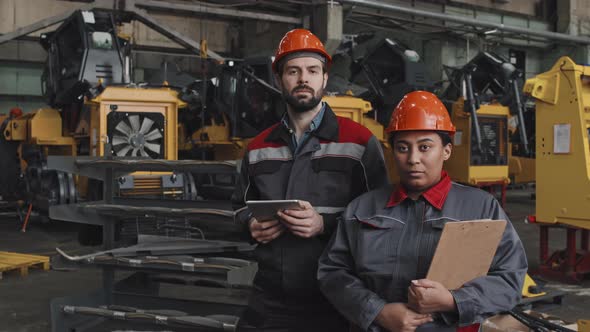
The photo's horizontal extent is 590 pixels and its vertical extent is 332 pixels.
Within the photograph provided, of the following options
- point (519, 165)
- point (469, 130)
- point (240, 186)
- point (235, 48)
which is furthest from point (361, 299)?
point (235, 48)

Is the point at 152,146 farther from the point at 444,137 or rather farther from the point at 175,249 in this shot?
the point at 444,137

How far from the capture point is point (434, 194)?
2.09m

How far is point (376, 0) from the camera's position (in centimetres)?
1414

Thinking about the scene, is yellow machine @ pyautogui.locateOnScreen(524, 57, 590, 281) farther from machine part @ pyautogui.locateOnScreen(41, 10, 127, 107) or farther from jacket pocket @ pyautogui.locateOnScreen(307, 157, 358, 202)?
machine part @ pyautogui.locateOnScreen(41, 10, 127, 107)

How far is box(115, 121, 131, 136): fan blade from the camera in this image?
297 inches

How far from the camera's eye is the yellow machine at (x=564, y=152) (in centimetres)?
532

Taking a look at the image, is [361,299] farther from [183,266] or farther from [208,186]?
[208,186]

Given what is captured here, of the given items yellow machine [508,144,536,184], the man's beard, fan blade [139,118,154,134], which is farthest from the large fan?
yellow machine [508,144,536,184]

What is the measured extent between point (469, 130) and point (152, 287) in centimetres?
704

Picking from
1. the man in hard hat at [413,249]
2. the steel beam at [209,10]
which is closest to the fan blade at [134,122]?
the steel beam at [209,10]

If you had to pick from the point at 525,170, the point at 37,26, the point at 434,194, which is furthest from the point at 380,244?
the point at 525,170

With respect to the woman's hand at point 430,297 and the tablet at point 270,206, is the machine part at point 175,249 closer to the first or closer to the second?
the tablet at point 270,206

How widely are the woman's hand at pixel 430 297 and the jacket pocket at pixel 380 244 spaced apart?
16cm

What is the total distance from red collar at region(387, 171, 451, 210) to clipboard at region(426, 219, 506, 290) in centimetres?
20
